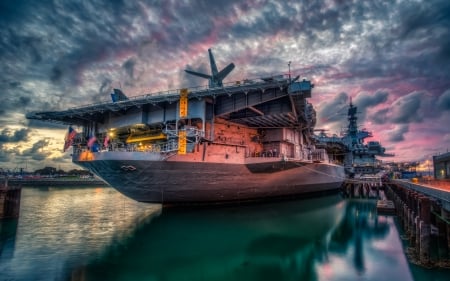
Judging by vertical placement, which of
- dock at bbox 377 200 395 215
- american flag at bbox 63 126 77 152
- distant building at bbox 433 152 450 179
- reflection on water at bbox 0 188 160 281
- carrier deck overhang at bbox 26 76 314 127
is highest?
carrier deck overhang at bbox 26 76 314 127

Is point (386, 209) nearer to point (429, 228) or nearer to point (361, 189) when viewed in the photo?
point (429, 228)

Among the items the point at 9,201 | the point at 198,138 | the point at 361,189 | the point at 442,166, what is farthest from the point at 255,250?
the point at 361,189

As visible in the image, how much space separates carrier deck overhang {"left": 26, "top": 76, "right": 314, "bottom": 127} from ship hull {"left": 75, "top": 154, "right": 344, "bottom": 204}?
3.35 meters

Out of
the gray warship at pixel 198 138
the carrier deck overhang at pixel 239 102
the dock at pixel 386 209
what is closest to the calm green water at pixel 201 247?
the dock at pixel 386 209

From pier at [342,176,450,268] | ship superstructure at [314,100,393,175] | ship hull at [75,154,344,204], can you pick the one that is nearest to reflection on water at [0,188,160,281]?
ship hull at [75,154,344,204]

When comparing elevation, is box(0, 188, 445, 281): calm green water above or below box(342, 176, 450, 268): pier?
below

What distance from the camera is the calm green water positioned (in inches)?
335

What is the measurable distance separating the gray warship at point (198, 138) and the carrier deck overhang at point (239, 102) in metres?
0.06

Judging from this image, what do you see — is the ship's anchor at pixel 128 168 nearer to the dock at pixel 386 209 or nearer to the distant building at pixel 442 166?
the dock at pixel 386 209

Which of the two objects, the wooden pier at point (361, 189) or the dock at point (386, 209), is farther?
the wooden pier at point (361, 189)

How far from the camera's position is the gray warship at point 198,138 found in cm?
1606

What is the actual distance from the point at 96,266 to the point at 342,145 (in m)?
37.0

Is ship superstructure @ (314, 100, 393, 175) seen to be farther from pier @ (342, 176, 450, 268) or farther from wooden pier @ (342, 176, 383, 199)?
pier @ (342, 176, 450, 268)

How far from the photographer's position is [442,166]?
22.5 m
